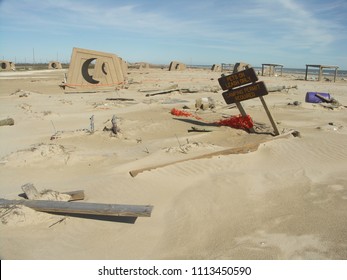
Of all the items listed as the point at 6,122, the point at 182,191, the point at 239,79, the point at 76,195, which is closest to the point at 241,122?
the point at 239,79

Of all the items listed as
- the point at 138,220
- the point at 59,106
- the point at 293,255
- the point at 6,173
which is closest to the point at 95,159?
the point at 6,173

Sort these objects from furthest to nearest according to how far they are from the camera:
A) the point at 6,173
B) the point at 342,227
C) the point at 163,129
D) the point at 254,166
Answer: the point at 163,129, the point at 254,166, the point at 6,173, the point at 342,227

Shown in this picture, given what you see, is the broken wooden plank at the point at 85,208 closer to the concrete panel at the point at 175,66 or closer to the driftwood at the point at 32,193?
the driftwood at the point at 32,193

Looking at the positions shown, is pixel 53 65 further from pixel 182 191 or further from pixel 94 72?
pixel 182 191

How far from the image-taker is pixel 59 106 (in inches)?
551

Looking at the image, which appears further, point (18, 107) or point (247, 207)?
point (18, 107)

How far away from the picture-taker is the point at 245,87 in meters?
8.43

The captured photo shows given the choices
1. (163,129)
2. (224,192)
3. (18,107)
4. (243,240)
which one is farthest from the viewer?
(18,107)

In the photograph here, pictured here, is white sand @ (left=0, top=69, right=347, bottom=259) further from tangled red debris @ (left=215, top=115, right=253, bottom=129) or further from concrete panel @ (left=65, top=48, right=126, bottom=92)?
concrete panel @ (left=65, top=48, right=126, bottom=92)

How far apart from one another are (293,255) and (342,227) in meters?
1.03

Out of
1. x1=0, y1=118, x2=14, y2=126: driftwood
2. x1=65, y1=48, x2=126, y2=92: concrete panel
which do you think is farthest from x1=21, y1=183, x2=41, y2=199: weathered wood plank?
x1=65, y1=48, x2=126, y2=92: concrete panel

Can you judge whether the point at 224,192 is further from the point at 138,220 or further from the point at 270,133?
the point at 270,133

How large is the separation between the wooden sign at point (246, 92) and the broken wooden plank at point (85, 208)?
16.3 ft

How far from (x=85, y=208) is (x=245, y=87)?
553 centimetres
